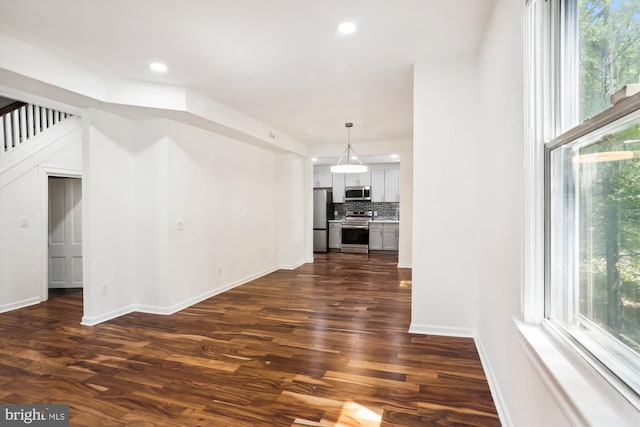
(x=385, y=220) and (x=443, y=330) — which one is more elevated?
(x=385, y=220)

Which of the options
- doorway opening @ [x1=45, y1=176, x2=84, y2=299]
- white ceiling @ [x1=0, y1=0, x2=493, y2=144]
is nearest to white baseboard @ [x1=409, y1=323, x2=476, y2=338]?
white ceiling @ [x1=0, y1=0, x2=493, y2=144]

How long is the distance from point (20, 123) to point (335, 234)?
679 cm

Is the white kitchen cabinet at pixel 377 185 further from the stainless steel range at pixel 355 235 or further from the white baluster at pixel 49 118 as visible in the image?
the white baluster at pixel 49 118

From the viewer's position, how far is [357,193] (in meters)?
9.32

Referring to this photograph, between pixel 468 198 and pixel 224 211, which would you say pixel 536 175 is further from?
pixel 224 211

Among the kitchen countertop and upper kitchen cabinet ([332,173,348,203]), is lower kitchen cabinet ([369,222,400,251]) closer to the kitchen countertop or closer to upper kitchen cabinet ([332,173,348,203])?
the kitchen countertop

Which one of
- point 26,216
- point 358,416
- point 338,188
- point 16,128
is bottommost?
point 358,416

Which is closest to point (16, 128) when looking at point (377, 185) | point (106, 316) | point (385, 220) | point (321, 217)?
point (106, 316)

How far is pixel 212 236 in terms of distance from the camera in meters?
4.78

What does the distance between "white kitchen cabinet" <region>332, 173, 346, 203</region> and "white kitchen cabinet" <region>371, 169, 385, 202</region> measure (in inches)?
33.4

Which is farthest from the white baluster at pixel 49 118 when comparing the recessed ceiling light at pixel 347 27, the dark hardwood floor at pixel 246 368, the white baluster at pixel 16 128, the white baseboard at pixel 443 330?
the white baseboard at pixel 443 330

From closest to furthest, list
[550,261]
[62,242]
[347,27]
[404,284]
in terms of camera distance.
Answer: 1. [550,261]
2. [347,27]
3. [62,242]
4. [404,284]

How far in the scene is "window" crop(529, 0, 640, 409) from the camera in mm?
919

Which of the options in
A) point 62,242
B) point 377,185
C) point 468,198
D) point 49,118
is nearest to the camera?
point 468,198
